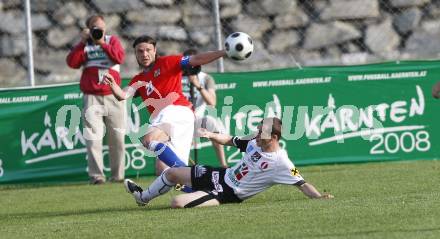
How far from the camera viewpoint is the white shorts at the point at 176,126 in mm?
11852

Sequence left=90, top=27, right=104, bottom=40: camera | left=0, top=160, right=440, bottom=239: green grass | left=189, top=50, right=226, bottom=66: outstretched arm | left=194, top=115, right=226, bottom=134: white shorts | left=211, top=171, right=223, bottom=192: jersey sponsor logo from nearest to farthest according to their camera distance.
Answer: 1. left=0, top=160, right=440, bottom=239: green grass
2. left=211, top=171, right=223, bottom=192: jersey sponsor logo
3. left=189, top=50, right=226, bottom=66: outstretched arm
4. left=90, top=27, right=104, bottom=40: camera
5. left=194, top=115, right=226, bottom=134: white shorts

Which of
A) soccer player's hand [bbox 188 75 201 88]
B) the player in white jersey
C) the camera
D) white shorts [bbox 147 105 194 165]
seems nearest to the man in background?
the camera

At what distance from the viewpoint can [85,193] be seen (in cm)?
1369

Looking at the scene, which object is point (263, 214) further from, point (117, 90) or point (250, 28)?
point (250, 28)

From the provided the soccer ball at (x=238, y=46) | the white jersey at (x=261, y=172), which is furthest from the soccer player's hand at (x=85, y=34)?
the white jersey at (x=261, y=172)

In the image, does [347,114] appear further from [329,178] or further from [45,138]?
[45,138]

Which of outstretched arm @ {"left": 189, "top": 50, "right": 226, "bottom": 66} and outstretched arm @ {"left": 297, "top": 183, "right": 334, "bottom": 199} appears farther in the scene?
outstretched arm @ {"left": 189, "top": 50, "right": 226, "bottom": 66}

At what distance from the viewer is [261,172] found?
1070 cm

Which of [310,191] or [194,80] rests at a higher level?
[194,80]

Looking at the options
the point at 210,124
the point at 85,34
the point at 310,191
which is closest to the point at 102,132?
the point at 85,34

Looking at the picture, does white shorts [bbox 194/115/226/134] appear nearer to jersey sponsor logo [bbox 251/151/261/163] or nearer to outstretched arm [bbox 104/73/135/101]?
outstretched arm [bbox 104/73/135/101]

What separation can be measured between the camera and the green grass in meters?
2.30

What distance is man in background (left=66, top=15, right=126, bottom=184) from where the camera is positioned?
1497 cm

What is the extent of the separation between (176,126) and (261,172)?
5.13 ft
